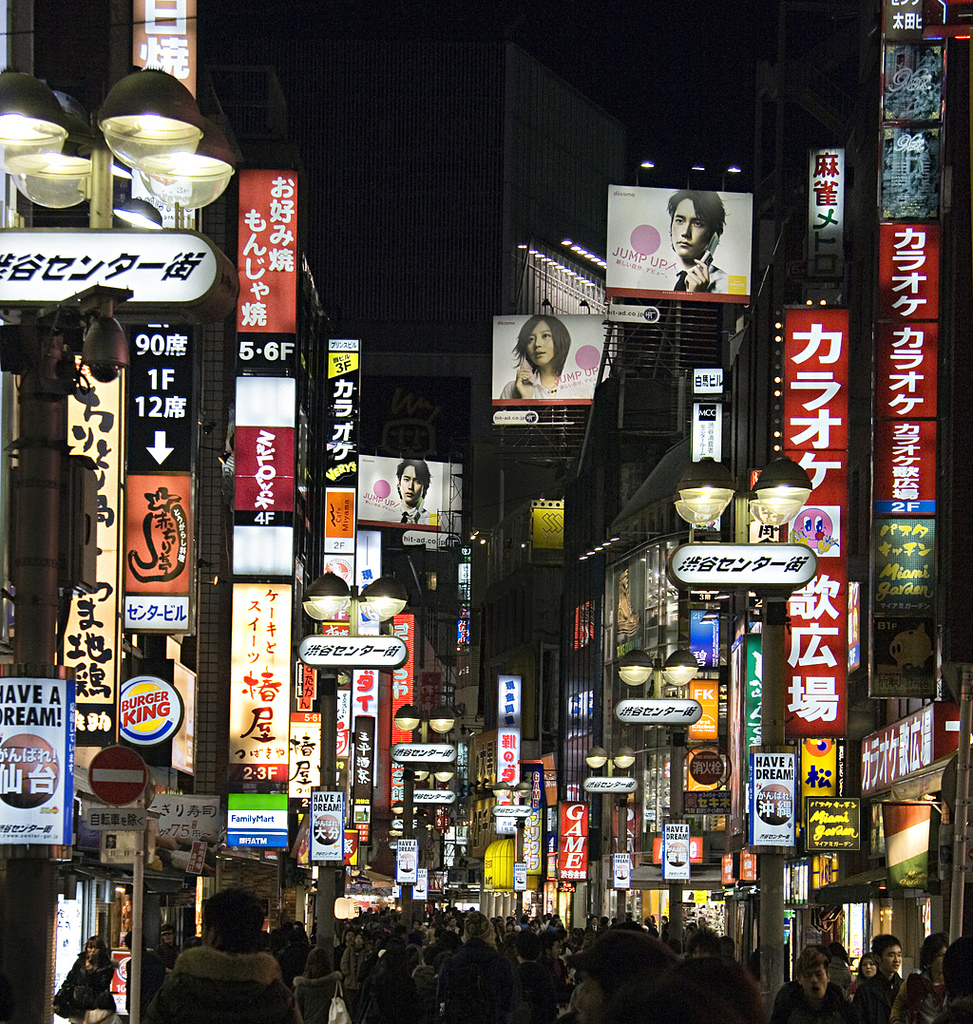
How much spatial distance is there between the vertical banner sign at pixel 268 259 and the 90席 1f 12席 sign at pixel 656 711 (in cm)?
1318

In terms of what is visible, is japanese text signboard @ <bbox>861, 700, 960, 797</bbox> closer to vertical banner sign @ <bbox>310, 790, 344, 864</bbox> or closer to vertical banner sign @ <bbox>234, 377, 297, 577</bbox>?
vertical banner sign @ <bbox>310, 790, 344, 864</bbox>

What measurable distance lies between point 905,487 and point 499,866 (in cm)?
7834

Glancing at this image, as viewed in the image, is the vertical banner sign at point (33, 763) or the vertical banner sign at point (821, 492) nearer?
the vertical banner sign at point (33, 763)

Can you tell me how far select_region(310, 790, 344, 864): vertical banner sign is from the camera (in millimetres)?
27453

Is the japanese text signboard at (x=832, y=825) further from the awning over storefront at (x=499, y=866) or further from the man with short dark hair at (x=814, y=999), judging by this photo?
the awning over storefront at (x=499, y=866)

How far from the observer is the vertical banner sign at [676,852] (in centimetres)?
3182

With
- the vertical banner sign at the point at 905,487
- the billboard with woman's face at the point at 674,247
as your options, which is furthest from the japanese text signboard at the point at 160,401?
the billboard with woman's face at the point at 674,247

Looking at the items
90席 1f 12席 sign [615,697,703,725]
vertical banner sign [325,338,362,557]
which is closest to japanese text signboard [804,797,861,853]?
90席 1f 12席 sign [615,697,703,725]

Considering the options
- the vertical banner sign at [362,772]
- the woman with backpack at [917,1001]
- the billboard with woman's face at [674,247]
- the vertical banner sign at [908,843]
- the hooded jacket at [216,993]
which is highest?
the billboard with woman's face at [674,247]

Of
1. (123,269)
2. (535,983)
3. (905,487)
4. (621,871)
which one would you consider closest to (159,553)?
(905,487)

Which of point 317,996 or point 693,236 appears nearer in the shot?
point 317,996

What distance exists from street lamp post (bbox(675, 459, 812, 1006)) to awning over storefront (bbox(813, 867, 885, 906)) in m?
15.0

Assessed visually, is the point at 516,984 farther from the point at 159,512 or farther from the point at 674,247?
the point at 674,247

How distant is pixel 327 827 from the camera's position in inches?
1093
